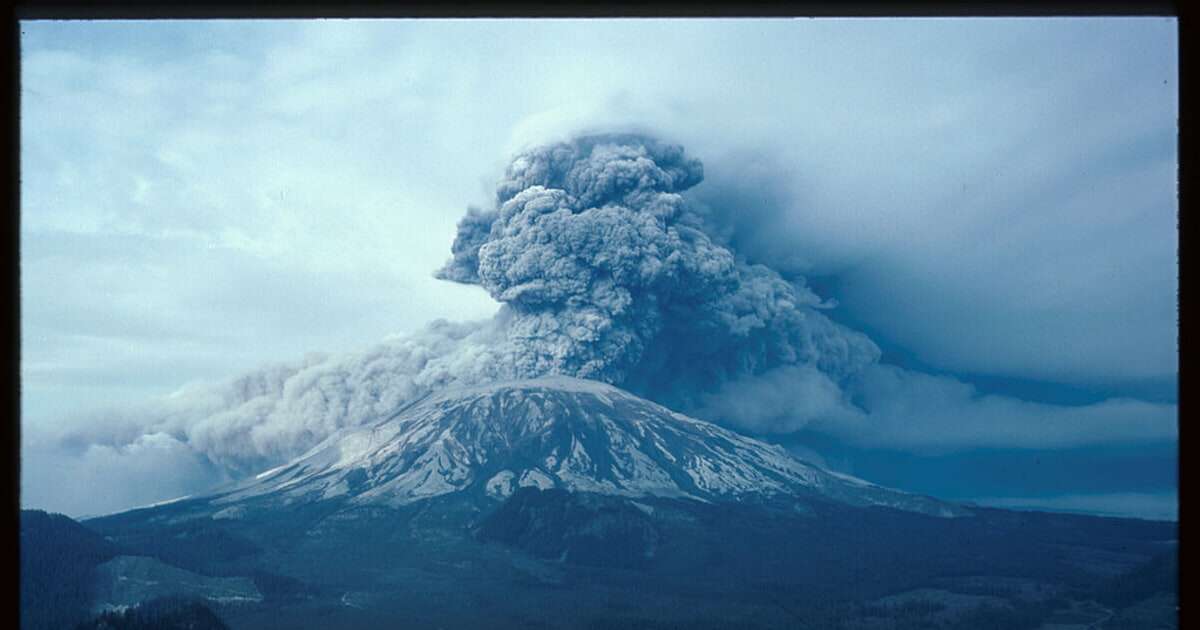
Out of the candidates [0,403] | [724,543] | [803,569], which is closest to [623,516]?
[724,543]

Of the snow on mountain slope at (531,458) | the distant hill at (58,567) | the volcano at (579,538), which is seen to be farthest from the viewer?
the snow on mountain slope at (531,458)

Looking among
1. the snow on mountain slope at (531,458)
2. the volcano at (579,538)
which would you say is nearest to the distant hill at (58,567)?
the volcano at (579,538)

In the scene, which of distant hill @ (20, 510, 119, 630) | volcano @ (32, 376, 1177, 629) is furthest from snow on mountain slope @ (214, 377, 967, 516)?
distant hill @ (20, 510, 119, 630)

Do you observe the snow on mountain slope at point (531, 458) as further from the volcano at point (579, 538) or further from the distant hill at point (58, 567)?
the distant hill at point (58, 567)

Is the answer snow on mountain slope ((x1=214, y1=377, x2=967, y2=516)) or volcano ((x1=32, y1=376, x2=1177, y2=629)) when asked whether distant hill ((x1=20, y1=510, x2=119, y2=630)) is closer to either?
volcano ((x1=32, y1=376, x2=1177, y2=629))

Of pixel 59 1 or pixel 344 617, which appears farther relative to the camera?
pixel 344 617

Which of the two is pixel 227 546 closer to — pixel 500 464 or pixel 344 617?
pixel 344 617
